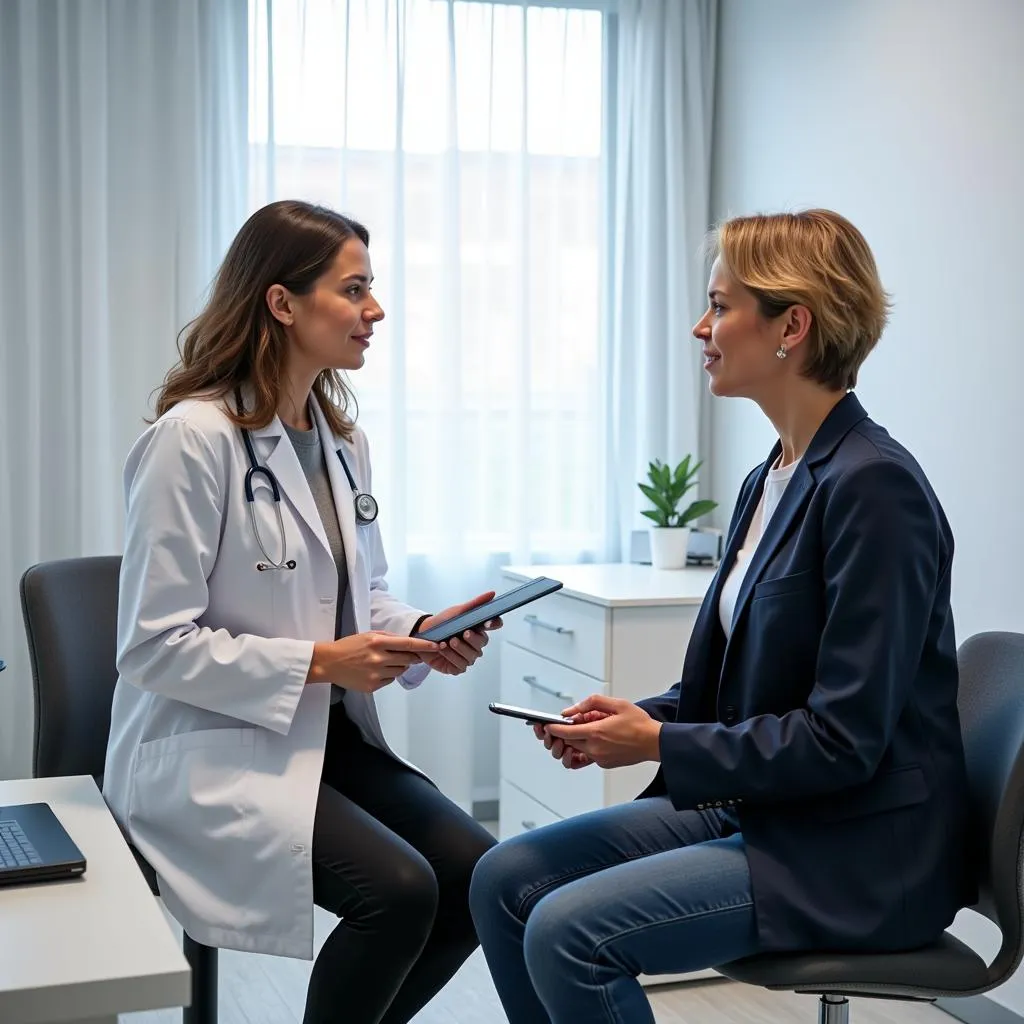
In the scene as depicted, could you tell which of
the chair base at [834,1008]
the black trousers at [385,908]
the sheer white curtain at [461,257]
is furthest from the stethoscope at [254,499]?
the sheer white curtain at [461,257]

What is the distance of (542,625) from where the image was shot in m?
3.22

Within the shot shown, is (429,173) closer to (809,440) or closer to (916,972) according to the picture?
(809,440)

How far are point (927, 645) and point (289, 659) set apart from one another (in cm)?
87

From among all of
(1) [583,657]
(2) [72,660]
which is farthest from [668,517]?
(2) [72,660]

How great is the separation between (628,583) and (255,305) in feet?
4.55

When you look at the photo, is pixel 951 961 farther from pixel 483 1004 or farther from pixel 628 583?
pixel 628 583

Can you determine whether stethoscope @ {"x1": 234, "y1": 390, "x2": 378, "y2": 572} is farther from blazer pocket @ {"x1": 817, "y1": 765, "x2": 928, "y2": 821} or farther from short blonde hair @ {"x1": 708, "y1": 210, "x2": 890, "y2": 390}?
blazer pocket @ {"x1": 817, "y1": 765, "x2": 928, "y2": 821}

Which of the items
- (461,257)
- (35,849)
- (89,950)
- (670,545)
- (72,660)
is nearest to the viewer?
(89,950)

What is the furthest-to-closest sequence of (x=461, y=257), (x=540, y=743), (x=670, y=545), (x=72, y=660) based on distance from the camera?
(x=461, y=257)
(x=670, y=545)
(x=540, y=743)
(x=72, y=660)

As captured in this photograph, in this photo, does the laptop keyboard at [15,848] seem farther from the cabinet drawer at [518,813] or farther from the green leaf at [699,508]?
the green leaf at [699,508]

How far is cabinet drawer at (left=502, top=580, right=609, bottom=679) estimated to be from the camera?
9.64 ft

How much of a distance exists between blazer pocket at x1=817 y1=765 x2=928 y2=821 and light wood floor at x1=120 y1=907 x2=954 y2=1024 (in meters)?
1.23

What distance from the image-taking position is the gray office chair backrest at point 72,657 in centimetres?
208

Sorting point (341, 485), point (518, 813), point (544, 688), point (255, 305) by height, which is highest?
point (255, 305)
